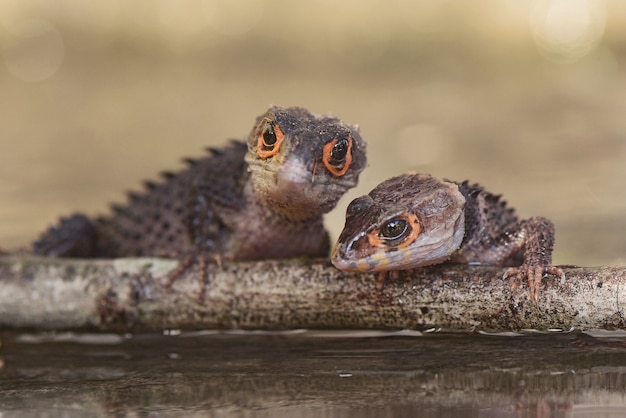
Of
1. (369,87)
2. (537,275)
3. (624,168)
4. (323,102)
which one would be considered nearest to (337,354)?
(537,275)

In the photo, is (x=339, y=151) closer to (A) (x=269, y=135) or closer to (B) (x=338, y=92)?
(A) (x=269, y=135)

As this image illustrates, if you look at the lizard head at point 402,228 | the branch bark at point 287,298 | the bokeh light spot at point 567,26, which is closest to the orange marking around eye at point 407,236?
the lizard head at point 402,228

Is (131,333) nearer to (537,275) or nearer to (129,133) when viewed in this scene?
(537,275)

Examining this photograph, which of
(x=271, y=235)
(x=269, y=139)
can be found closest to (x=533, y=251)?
(x=269, y=139)

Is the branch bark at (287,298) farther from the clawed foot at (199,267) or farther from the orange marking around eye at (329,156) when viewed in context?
the orange marking around eye at (329,156)

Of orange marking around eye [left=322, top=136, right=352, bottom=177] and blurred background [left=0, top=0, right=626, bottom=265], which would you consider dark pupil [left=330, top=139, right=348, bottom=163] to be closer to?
Answer: orange marking around eye [left=322, top=136, right=352, bottom=177]

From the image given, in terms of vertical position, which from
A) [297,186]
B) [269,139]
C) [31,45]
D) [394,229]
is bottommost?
[394,229]

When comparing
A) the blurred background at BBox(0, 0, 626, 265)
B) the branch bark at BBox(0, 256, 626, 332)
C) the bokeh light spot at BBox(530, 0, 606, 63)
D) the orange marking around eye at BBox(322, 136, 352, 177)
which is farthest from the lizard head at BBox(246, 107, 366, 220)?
the bokeh light spot at BBox(530, 0, 606, 63)
